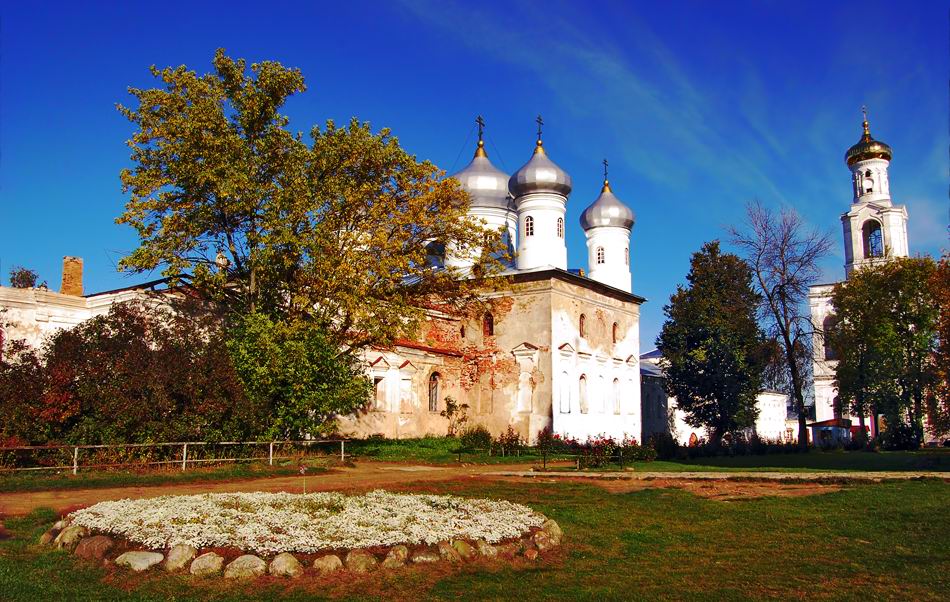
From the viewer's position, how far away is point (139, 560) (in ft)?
25.7

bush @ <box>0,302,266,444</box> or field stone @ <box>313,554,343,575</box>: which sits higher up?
bush @ <box>0,302,266,444</box>

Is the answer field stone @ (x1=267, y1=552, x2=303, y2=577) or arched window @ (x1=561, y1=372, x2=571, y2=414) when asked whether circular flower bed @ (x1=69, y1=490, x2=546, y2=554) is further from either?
arched window @ (x1=561, y1=372, x2=571, y2=414)

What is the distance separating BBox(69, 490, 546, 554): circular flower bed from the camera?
8367mm

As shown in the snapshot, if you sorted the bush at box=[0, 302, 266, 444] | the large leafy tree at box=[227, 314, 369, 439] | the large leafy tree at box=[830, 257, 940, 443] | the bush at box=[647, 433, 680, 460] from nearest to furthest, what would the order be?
the bush at box=[0, 302, 266, 444], the large leafy tree at box=[227, 314, 369, 439], the bush at box=[647, 433, 680, 460], the large leafy tree at box=[830, 257, 940, 443]

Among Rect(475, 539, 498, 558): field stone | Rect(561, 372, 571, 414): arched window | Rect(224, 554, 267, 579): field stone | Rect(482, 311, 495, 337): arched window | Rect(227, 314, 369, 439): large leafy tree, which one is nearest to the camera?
Rect(224, 554, 267, 579): field stone

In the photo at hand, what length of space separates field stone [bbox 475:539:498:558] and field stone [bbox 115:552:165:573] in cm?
333

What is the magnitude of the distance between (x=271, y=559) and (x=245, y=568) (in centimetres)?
35

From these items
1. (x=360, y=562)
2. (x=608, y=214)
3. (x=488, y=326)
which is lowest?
(x=360, y=562)

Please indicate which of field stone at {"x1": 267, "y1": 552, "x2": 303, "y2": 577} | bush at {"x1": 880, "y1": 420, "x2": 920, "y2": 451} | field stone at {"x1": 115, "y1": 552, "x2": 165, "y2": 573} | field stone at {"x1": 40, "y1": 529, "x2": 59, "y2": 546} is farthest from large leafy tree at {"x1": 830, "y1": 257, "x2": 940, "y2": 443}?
field stone at {"x1": 115, "y1": 552, "x2": 165, "y2": 573}

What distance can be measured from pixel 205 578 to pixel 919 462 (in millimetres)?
22912

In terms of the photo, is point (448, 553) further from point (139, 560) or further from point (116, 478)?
point (116, 478)

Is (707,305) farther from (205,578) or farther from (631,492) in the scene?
(205,578)

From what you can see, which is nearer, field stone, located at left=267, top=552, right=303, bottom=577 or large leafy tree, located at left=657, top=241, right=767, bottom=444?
field stone, located at left=267, top=552, right=303, bottom=577

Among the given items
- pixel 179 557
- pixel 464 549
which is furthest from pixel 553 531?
pixel 179 557
